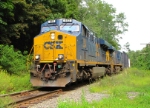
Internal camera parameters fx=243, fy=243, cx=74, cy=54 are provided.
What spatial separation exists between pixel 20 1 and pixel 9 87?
8238 mm

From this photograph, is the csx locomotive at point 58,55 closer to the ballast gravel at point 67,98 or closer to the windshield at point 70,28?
the windshield at point 70,28

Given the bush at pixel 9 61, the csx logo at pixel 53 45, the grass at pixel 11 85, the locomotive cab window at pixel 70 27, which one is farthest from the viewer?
the bush at pixel 9 61

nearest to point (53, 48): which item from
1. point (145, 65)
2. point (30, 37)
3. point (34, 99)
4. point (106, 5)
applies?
point (34, 99)

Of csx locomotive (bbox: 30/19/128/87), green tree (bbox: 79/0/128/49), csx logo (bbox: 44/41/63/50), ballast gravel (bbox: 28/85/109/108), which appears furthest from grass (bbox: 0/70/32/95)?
green tree (bbox: 79/0/128/49)

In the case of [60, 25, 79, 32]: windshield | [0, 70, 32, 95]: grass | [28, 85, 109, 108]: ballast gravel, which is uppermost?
[60, 25, 79, 32]: windshield

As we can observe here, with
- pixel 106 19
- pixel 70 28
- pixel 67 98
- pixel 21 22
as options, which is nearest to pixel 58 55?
pixel 70 28

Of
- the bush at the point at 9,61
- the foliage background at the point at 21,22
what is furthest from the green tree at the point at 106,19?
the bush at the point at 9,61

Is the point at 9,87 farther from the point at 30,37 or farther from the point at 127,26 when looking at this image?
the point at 127,26

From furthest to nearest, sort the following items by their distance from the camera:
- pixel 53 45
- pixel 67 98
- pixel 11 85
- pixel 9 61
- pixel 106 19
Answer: pixel 106 19 → pixel 9 61 → pixel 53 45 → pixel 11 85 → pixel 67 98

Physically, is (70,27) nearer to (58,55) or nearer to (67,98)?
(58,55)

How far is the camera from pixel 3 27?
1714 centimetres

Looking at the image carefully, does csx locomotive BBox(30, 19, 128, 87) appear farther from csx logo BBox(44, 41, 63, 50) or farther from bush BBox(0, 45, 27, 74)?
bush BBox(0, 45, 27, 74)

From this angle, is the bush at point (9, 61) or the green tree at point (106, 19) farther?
the green tree at point (106, 19)

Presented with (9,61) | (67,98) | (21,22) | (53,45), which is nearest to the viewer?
(67,98)
